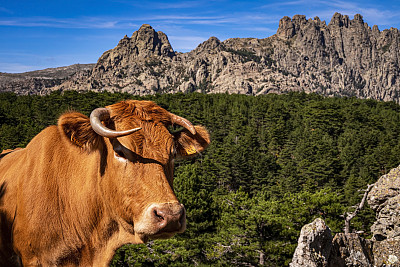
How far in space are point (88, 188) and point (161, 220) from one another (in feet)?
3.13

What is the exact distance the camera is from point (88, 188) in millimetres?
3072

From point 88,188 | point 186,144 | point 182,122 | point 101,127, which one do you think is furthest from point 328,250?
point 101,127

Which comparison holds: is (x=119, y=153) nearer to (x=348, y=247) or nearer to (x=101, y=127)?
(x=101, y=127)

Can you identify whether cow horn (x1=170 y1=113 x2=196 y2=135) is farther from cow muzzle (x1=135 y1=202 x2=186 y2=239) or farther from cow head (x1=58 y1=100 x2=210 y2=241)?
cow muzzle (x1=135 y1=202 x2=186 y2=239)

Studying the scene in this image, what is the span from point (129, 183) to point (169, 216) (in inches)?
18.5

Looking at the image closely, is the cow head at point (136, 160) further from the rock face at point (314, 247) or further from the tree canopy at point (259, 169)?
the rock face at point (314, 247)

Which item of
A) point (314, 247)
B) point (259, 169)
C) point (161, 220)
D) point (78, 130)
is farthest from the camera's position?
point (259, 169)

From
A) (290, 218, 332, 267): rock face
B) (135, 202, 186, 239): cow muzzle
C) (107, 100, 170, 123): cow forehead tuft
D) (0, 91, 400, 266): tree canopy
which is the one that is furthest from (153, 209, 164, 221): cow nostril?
(290, 218, 332, 267): rock face

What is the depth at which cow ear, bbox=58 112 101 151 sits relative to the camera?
2941 millimetres

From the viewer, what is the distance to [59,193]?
313 cm

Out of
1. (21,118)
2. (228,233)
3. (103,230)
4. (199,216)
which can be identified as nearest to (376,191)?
(103,230)

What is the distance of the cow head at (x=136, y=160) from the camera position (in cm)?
255

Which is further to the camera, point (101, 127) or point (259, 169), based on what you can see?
point (259, 169)

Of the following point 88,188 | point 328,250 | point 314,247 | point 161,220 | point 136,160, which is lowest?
point 328,250
